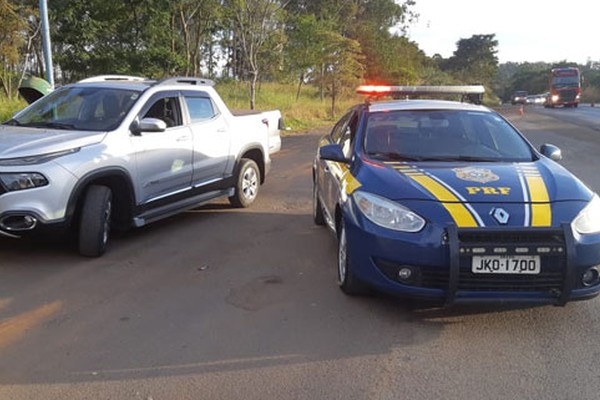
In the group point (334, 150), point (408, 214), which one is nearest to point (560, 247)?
point (408, 214)

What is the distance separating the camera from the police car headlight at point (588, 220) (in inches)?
152

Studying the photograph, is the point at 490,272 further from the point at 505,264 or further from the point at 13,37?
the point at 13,37

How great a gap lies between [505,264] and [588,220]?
74 centimetres

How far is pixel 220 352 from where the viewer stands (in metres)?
3.55

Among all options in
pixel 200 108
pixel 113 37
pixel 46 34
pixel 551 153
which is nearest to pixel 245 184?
pixel 200 108

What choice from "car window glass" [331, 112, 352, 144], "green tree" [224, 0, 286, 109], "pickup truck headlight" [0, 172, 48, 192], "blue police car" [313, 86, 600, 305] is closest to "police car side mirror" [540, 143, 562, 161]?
"blue police car" [313, 86, 600, 305]

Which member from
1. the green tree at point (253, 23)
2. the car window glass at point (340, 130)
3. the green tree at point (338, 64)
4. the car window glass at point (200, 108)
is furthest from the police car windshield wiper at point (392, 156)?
the green tree at point (338, 64)

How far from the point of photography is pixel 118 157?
5.63m

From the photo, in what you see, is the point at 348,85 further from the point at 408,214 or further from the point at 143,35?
the point at 408,214

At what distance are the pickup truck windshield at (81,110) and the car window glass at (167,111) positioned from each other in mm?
241

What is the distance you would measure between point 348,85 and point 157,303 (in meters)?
28.2

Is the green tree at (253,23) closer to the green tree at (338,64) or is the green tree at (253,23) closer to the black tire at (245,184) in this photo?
the green tree at (338,64)

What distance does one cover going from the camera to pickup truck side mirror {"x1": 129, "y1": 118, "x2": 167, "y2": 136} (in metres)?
5.82

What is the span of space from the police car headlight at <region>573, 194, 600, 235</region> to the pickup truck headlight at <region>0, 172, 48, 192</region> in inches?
168
